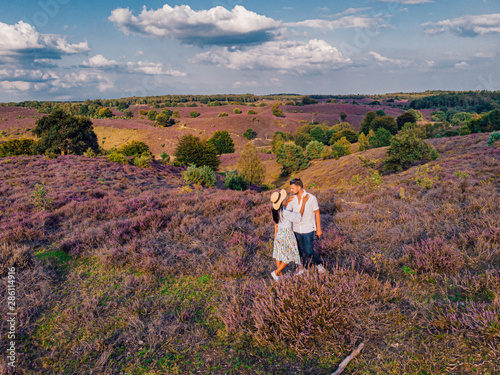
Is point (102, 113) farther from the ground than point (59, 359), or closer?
farther from the ground

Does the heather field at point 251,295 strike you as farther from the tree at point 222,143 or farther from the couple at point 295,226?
the tree at point 222,143

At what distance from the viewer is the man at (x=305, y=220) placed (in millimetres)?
5234

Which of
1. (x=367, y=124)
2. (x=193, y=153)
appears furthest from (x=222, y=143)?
(x=367, y=124)

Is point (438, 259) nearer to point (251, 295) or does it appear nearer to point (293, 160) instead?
point (251, 295)

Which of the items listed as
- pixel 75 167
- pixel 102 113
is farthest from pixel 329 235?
pixel 102 113

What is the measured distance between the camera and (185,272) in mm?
5621

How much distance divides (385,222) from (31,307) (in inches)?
323

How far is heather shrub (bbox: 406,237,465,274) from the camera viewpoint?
4.70 m

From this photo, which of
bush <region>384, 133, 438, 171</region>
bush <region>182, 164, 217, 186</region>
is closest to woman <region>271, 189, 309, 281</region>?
bush <region>182, 164, 217, 186</region>

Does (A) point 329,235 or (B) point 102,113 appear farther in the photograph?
(B) point 102,113

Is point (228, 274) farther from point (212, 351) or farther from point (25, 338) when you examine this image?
point (25, 338)

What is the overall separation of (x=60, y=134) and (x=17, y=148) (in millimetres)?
7113

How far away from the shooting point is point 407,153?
24.0 metres

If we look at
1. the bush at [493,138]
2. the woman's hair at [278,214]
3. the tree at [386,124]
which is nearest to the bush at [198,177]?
the woman's hair at [278,214]
